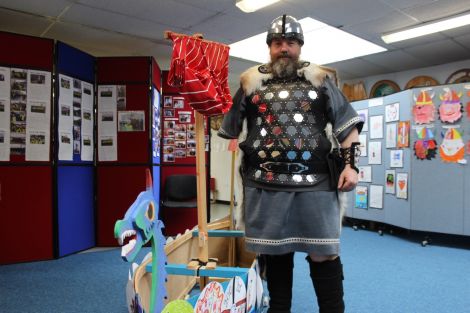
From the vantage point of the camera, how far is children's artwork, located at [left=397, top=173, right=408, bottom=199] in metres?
4.43

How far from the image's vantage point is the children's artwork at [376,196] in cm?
485

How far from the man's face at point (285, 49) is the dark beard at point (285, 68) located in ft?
0.06

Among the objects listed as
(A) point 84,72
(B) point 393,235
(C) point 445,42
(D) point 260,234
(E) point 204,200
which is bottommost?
(B) point 393,235

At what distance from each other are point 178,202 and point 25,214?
64.1 inches

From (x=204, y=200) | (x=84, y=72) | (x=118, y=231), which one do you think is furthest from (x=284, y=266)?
(x=84, y=72)

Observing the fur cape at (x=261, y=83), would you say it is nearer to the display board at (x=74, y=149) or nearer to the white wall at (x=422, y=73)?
the display board at (x=74, y=149)

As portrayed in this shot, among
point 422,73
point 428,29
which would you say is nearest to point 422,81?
point 422,73

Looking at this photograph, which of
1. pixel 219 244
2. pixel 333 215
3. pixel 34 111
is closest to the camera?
pixel 333 215

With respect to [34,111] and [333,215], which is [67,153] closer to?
[34,111]

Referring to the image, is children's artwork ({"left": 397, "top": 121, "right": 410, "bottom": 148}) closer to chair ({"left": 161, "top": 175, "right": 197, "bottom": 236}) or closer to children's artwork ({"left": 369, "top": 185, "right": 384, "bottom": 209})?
children's artwork ({"left": 369, "top": 185, "right": 384, "bottom": 209})

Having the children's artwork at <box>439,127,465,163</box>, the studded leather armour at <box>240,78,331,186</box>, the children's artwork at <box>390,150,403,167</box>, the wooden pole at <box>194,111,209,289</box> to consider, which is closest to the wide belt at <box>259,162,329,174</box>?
the studded leather armour at <box>240,78,331,186</box>

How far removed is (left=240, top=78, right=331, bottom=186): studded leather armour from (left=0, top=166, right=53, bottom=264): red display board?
102 inches

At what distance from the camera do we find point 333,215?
1468 millimetres

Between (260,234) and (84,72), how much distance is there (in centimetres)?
309
